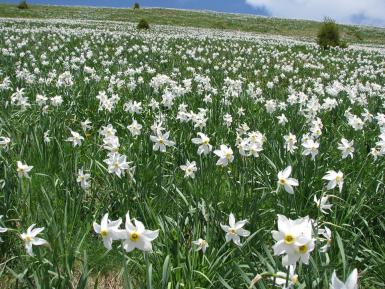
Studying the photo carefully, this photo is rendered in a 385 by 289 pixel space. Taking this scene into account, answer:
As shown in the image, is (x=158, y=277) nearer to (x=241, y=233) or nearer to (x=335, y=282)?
(x=241, y=233)

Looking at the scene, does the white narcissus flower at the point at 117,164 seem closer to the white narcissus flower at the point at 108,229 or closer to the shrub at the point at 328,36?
the white narcissus flower at the point at 108,229

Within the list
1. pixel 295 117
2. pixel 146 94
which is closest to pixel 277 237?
pixel 295 117

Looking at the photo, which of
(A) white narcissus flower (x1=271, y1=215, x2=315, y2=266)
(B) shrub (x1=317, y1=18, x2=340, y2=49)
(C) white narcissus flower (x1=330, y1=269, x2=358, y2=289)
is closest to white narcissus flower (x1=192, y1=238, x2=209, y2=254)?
(A) white narcissus flower (x1=271, y1=215, x2=315, y2=266)

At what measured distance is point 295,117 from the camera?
6.06m

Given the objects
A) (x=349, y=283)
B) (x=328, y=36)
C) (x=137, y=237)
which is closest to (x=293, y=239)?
(x=349, y=283)

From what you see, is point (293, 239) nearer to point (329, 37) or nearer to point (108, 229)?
point (108, 229)

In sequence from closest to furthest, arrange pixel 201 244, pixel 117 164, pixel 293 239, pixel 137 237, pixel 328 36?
1. pixel 293 239
2. pixel 137 237
3. pixel 201 244
4. pixel 117 164
5. pixel 328 36

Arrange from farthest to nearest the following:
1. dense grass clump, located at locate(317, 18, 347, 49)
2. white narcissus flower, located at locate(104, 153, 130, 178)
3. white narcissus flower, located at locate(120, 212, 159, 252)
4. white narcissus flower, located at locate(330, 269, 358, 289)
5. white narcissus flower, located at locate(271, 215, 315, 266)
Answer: dense grass clump, located at locate(317, 18, 347, 49) < white narcissus flower, located at locate(104, 153, 130, 178) < white narcissus flower, located at locate(120, 212, 159, 252) < white narcissus flower, located at locate(271, 215, 315, 266) < white narcissus flower, located at locate(330, 269, 358, 289)

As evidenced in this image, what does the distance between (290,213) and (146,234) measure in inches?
61.9

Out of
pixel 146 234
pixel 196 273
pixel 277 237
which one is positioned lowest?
pixel 196 273

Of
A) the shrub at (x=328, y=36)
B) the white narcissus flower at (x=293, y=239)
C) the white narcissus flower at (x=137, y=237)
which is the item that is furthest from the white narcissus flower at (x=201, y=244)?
the shrub at (x=328, y=36)

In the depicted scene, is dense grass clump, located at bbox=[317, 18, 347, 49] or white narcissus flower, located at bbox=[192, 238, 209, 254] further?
dense grass clump, located at bbox=[317, 18, 347, 49]

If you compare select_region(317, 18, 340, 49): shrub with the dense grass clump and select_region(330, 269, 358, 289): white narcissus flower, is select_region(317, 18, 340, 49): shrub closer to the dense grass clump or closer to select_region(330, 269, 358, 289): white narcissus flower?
the dense grass clump

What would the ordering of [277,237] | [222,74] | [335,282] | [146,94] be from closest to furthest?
1. [335,282]
2. [277,237]
3. [146,94]
4. [222,74]
